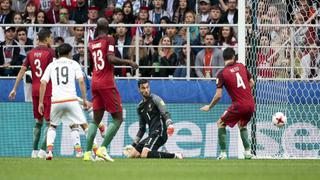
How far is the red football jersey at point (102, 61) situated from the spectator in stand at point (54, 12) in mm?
7999

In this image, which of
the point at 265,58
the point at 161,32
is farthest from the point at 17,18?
the point at 265,58

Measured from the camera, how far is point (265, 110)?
75.1ft

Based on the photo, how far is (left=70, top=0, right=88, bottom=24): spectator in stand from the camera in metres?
27.2

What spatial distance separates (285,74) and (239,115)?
2.83 meters

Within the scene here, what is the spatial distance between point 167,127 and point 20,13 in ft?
22.2

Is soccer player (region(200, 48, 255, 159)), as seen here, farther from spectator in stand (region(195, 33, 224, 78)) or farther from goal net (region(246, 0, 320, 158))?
spectator in stand (region(195, 33, 224, 78))

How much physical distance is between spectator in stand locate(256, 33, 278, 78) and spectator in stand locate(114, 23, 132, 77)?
352 centimetres

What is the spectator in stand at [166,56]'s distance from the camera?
24953 mm

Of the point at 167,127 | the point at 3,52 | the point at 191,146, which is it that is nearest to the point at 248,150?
the point at 167,127

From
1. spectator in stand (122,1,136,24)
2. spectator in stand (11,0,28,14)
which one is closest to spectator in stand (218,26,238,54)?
spectator in stand (122,1,136,24)

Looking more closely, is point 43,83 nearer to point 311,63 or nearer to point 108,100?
point 108,100

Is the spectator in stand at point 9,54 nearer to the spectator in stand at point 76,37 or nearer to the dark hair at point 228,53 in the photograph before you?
the spectator in stand at point 76,37

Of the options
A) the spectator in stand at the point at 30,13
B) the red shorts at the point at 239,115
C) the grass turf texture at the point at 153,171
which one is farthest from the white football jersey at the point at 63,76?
the spectator in stand at the point at 30,13

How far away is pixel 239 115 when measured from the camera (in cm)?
2112
